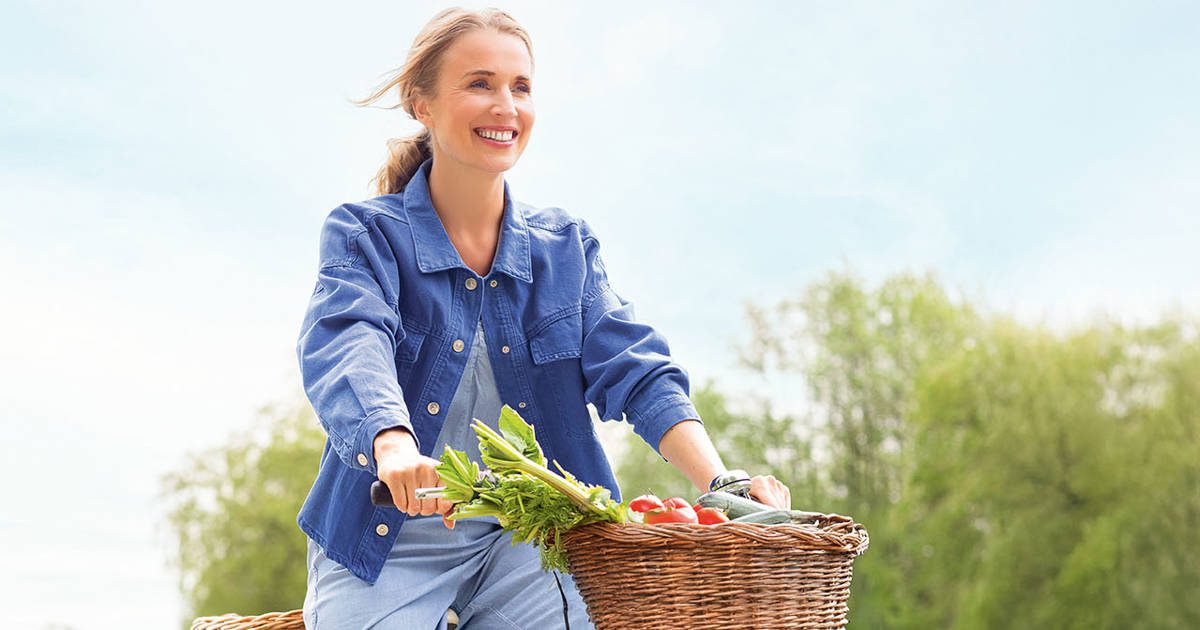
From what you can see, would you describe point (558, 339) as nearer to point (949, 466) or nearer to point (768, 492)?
point (768, 492)

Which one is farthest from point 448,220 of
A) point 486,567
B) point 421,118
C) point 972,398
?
point 972,398

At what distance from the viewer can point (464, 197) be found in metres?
3.40

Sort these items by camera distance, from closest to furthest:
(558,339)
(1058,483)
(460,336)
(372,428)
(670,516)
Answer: (670,516) → (372,428) → (460,336) → (558,339) → (1058,483)

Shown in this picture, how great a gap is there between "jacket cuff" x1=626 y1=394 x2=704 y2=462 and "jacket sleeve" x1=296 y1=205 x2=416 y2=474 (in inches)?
24.5

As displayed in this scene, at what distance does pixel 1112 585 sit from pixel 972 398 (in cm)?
405

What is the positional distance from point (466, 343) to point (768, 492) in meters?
0.93

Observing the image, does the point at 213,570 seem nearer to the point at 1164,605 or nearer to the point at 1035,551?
the point at 1035,551

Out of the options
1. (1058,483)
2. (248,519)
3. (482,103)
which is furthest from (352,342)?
(248,519)

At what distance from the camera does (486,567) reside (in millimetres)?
3215

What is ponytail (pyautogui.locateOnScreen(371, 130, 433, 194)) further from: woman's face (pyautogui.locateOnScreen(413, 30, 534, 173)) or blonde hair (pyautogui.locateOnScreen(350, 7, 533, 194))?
woman's face (pyautogui.locateOnScreen(413, 30, 534, 173))

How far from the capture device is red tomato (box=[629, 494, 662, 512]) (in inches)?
95.6

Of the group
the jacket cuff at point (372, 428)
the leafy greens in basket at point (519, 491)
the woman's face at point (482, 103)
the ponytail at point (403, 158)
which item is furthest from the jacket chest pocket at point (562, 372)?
the leafy greens in basket at point (519, 491)

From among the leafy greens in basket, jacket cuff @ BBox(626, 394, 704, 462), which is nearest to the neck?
jacket cuff @ BBox(626, 394, 704, 462)

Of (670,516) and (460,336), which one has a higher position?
(460,336)
